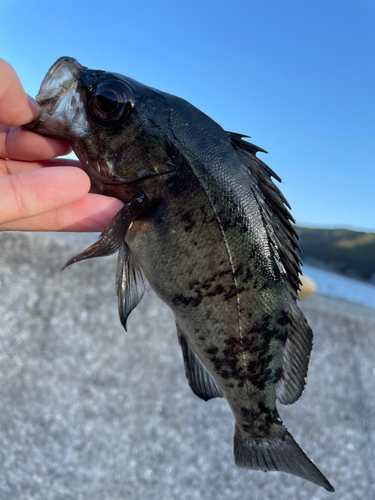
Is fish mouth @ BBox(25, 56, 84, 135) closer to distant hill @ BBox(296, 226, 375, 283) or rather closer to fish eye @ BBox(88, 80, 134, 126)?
fish eye @ BBox(88, 80, 134, 126)

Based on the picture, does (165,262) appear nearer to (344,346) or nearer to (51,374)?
(51,374)

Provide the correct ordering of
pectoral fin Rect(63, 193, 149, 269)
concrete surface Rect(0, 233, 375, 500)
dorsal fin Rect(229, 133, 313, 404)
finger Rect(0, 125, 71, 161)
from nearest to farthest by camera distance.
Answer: pectoral fin Rect(63, 193, 149, 269) < dorsal fin Rect(229, 133, 313, 404) < finger Rect(0, 125, 71, 161) < concrete surface Rect(0, 233, 375, 500)

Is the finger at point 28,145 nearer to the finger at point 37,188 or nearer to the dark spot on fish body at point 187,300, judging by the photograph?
the finger at point 37,188

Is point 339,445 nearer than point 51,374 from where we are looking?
No

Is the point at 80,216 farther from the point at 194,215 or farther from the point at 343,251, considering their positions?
the point at 343,251

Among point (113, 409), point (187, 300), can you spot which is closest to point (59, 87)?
point (187, 300)

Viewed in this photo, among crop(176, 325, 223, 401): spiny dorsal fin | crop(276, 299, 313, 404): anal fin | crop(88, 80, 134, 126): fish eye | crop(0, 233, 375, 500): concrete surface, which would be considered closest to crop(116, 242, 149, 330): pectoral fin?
crop(176, 325, 223, 401): spiny dorsal fin

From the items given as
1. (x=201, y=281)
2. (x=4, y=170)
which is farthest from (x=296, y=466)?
(x=4, y=170)
